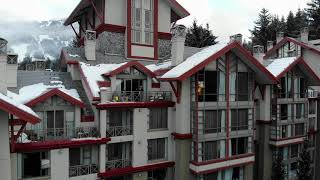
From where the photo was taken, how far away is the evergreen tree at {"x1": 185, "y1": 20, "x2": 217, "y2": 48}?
5553cm

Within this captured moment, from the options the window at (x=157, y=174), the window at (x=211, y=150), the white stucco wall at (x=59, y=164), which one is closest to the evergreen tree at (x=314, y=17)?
the window at (x=211, y=150)

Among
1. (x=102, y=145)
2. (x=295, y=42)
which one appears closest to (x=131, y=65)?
(x=102, y=145)

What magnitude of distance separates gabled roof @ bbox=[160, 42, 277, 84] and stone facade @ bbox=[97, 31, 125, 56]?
7694 millimetres

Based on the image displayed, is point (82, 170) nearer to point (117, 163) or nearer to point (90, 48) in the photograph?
point (117, 163)

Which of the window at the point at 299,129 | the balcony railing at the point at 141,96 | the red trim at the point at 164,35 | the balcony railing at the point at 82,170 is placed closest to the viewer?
the balcony railing at the point at 82,170

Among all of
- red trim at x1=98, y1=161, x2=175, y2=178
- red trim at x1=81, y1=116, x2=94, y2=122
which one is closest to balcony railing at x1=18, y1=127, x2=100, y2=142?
red trim at x1=81, y1=116, x2=94, y2=122

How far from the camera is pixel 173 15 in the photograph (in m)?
35.0

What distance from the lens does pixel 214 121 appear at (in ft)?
86.3

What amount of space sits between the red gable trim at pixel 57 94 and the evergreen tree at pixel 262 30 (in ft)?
199

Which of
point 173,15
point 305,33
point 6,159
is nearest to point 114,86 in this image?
point 6,159

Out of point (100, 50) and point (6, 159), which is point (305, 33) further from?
point (6, 159)

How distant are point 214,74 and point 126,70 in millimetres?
7471

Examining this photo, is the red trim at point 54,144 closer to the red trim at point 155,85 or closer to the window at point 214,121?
the red trim at point 155,85

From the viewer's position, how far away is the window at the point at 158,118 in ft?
85.3
